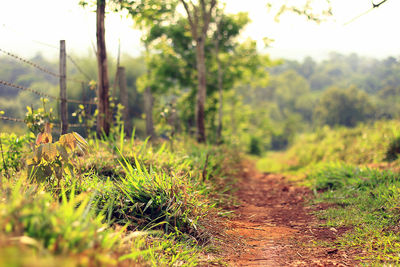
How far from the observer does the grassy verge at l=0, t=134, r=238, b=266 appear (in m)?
1.53

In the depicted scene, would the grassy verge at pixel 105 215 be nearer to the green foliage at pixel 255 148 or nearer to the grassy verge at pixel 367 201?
the grassy verge at pixel 367 201

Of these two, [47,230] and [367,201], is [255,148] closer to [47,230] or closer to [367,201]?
[367,201]

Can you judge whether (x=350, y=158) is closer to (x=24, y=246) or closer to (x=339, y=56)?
(x=24, y=246)

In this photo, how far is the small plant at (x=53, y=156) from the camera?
283cm

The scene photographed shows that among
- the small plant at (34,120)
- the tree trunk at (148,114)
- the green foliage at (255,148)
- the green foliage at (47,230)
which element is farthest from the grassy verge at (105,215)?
the green foliage at (255,148)

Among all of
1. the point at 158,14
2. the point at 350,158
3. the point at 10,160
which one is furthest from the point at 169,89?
the point at 10,160

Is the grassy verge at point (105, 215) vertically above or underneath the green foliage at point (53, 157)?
underneath

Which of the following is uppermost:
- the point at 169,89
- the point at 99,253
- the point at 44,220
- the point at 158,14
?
the point at 158,14

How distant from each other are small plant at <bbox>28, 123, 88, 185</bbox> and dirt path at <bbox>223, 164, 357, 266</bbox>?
1.59 metres

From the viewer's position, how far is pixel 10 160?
411 cm

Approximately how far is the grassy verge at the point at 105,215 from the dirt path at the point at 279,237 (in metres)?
0.30

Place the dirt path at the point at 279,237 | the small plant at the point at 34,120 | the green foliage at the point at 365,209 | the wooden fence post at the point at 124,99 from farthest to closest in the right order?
1. the wooden fence post at the point at 124,99
2. the small plant at the point at 34,120
3. the green foliage at the point at 365,209
4. the dirt path at the point at 279,237

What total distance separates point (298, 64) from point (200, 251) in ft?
306

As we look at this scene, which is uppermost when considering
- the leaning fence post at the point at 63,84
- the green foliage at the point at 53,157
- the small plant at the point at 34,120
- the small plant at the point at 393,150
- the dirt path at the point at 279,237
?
the leaning fence post at the point at 63,84
